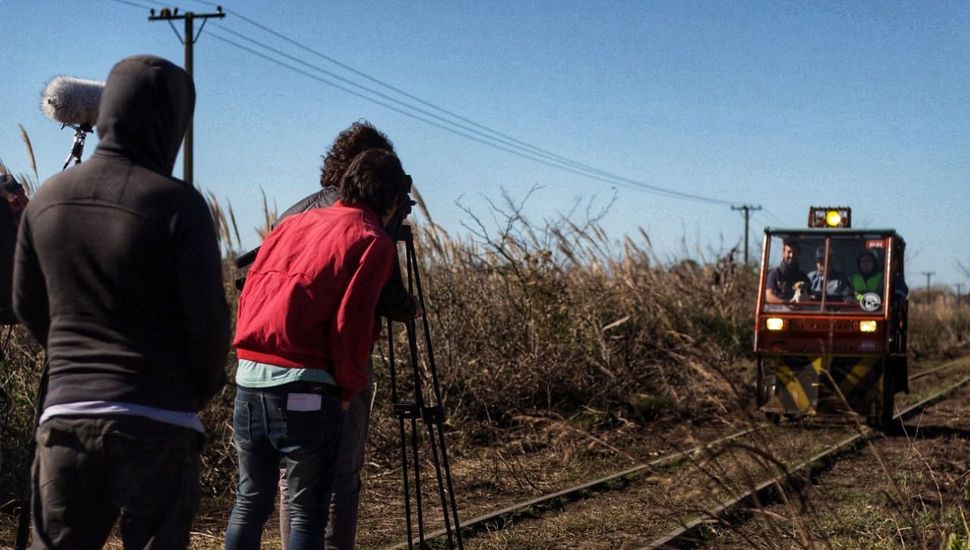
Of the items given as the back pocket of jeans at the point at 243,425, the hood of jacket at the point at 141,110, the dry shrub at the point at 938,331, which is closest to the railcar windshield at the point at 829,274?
the back pocket of jeans at the point at 243,425

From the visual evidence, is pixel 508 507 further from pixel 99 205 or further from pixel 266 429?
pixel 99 205

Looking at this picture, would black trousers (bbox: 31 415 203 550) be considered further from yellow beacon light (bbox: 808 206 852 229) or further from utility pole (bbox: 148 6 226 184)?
utility pole (bbox: 148 6 226 184)

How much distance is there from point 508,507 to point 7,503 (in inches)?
127

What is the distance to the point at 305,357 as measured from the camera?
13.8ft

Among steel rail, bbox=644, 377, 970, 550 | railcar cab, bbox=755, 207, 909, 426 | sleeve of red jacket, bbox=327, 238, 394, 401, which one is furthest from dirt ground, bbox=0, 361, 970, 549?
sleeve of red jacket, bbox=327, 238, 394, 401

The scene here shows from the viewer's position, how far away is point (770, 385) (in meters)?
12.9

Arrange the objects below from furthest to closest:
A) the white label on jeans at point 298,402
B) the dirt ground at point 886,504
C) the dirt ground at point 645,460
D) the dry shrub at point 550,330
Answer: the dry shrub at point 550,330
the dirt ground at point 645,460
the dirt ground at point 886,504
the white label on jeans at point 298,402

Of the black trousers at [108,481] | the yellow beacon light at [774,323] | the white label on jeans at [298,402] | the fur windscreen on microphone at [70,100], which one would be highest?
the fur windscreen on microphone at [70,100]

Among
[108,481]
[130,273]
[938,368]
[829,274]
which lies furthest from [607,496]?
[938,368]

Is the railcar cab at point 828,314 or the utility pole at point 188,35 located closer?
the railcar cab at point 828,314

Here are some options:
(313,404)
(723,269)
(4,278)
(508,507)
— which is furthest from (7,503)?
(723,269)

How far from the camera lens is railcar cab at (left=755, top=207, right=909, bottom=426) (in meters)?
12.4

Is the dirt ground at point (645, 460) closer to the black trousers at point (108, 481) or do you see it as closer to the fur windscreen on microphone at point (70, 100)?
the black trousers at point (108, 481)

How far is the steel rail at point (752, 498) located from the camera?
157 inches
